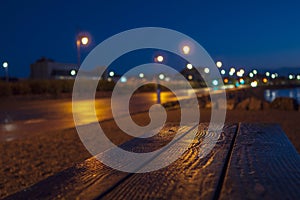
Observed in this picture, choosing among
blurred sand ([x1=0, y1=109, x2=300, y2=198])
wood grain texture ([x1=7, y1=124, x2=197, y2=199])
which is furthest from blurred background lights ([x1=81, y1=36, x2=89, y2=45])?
wood grain texture ([x1=7, y1=124, x2=197, y2=199])

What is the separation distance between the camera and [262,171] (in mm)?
1979

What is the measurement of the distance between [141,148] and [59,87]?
39.6 m

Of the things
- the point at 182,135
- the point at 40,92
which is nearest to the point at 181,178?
the point at 182,135

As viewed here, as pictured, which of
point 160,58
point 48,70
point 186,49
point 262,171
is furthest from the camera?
point 48,70

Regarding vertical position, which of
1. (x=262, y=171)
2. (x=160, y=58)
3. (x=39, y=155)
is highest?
(x=160, y=58)

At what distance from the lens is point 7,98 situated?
33312 mm

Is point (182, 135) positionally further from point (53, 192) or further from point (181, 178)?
point (53, 192)

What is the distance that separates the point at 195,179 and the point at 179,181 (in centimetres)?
8

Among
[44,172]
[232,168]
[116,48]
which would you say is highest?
[116,48]

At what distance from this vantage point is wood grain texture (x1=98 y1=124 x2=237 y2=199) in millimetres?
1646

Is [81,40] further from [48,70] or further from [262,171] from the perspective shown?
[48,70]

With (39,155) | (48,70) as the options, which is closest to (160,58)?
(39,155)

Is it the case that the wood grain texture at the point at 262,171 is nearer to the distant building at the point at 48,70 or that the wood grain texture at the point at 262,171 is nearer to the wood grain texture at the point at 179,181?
the wood grain texture at the point at 179,181

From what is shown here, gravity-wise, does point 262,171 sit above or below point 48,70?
below
